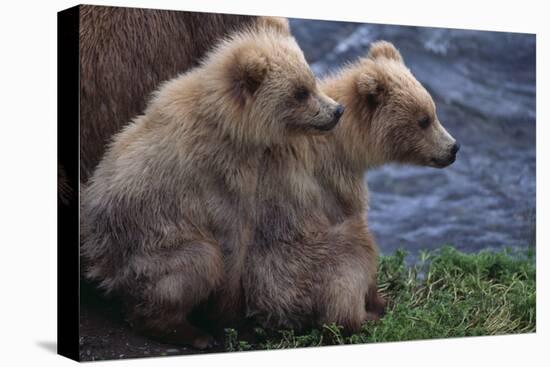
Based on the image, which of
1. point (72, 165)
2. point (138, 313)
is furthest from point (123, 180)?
point (138, 313)

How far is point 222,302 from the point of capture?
6.82m

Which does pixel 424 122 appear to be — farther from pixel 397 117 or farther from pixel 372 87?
pixel 372 87

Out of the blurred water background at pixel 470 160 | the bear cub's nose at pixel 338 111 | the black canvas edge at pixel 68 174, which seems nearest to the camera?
the black canvas edge at pixel 68 174

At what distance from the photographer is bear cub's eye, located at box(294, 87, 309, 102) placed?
6.74 m

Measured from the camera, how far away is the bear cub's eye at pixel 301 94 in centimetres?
674

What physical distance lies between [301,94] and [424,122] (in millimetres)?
1060

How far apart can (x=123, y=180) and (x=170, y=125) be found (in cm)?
48

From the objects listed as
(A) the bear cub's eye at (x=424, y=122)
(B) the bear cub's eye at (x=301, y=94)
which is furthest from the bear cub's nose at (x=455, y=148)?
(B) the bear cub's eye at (x=301, y=94)

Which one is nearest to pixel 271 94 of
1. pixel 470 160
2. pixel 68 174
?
pixel 68 174

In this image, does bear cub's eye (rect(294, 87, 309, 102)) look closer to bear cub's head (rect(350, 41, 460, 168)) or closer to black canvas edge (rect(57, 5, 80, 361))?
bear cub's head (rect(350, 41, 460, 168))

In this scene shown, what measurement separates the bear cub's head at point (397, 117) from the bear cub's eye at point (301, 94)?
590mm

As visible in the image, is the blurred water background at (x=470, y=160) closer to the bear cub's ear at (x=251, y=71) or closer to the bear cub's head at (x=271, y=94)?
the bear cub's head at (x=271, y=94)

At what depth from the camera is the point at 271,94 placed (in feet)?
22.0

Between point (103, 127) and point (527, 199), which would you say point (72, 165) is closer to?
point (103, 127)
